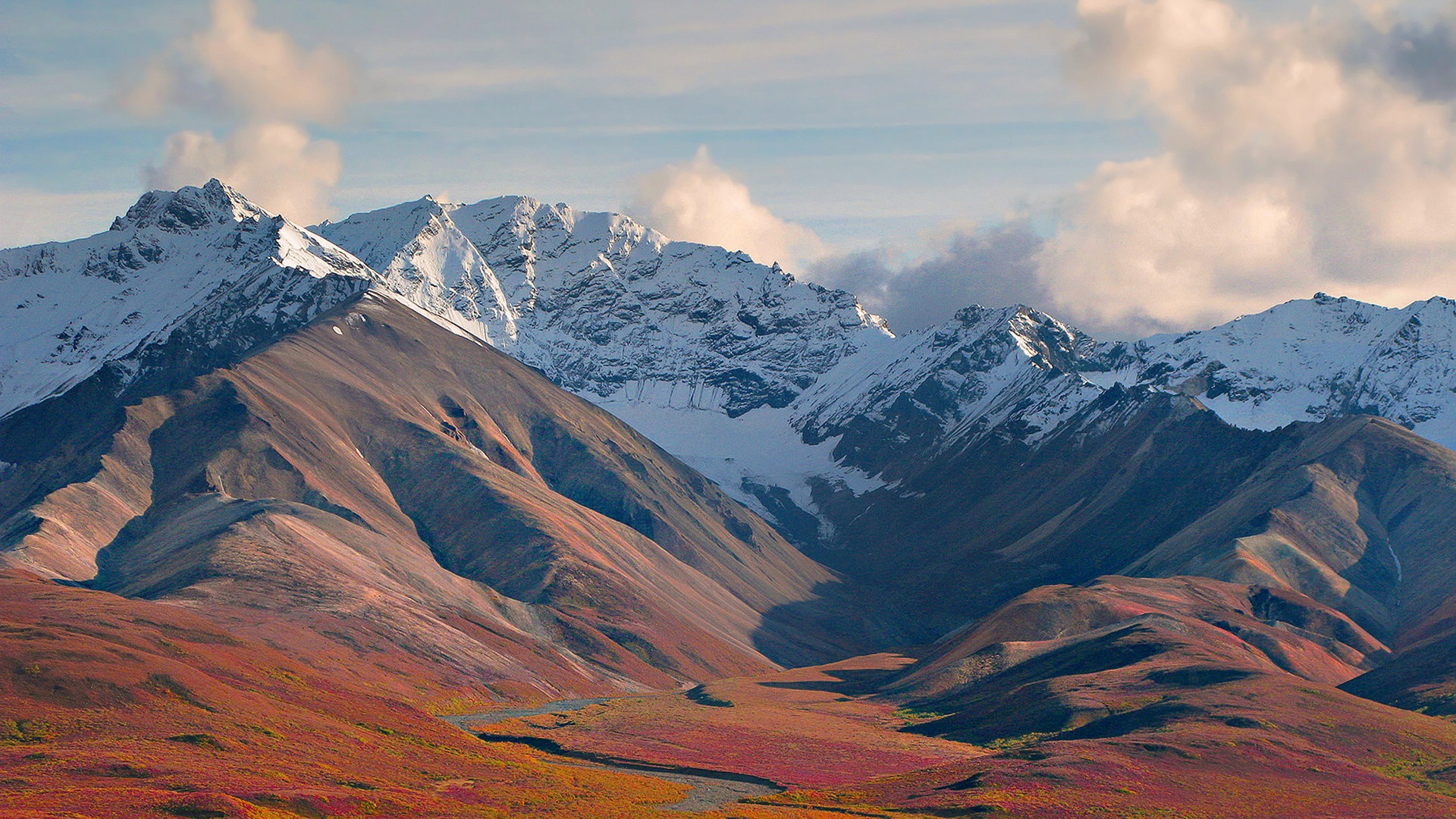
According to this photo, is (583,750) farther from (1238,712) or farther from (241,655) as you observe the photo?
(1238,712)

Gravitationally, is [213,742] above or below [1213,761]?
below

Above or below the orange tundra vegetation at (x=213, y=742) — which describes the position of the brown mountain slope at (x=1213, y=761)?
above

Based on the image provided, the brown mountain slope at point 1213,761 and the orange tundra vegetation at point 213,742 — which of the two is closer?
the orange tundra vegetation at point 213,742

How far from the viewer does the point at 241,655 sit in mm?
178250

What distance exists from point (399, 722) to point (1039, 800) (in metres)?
74.2

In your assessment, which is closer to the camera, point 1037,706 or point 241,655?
point 241,655

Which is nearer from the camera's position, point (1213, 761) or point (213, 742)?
point (213, 742)

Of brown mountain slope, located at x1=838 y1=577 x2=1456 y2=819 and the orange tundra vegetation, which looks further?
brown mountain slope, located at x1=838 y1=577 x2=1456 y2=819

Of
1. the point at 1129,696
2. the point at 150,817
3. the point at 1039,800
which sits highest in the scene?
the point at 1129,696

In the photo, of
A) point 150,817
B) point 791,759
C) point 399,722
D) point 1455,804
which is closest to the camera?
point 150,817

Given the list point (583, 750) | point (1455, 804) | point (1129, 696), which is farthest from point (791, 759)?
point (1455, 804)

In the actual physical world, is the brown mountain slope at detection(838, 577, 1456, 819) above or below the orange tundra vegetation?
above

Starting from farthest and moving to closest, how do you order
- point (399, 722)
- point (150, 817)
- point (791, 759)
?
point (791, 759) → point (399, 722) → point (150, 817)

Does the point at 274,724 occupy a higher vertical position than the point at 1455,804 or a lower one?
lower
